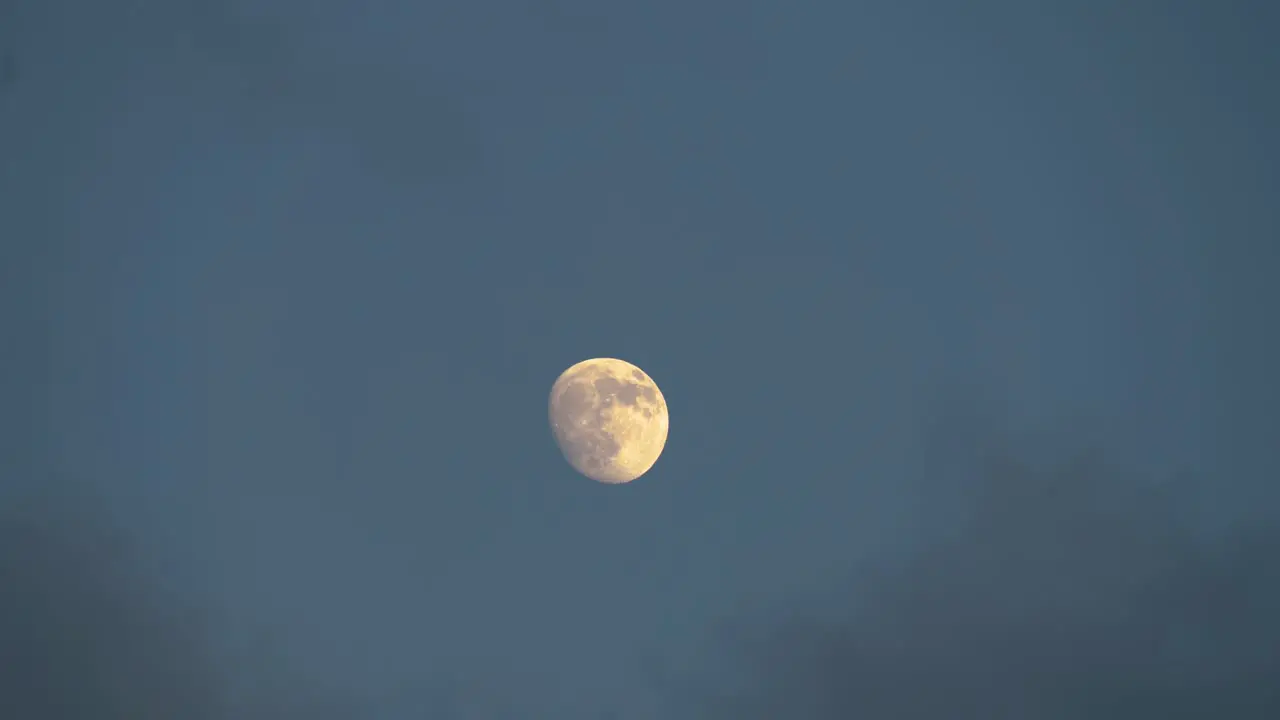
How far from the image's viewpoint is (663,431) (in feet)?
262

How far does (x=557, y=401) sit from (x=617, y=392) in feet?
14.7

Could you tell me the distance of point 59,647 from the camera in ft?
378

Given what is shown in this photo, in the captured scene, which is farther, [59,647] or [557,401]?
[59,647]

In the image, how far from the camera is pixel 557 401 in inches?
3019

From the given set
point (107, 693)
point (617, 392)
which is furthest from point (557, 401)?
point (107, 693)

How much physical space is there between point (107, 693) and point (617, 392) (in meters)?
73.3

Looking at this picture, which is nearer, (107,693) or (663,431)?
(663,431)

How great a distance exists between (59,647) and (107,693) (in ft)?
26.1

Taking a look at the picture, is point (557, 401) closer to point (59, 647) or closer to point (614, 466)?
point (614, 466)

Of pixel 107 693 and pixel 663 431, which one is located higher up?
pixel 663 431

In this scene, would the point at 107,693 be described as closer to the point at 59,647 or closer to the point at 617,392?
the point at 59,647

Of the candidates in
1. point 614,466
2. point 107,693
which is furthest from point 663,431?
point 107,693

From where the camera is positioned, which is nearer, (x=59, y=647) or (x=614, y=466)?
(x=614, y=466)

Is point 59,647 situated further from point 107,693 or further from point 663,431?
point 663,431
